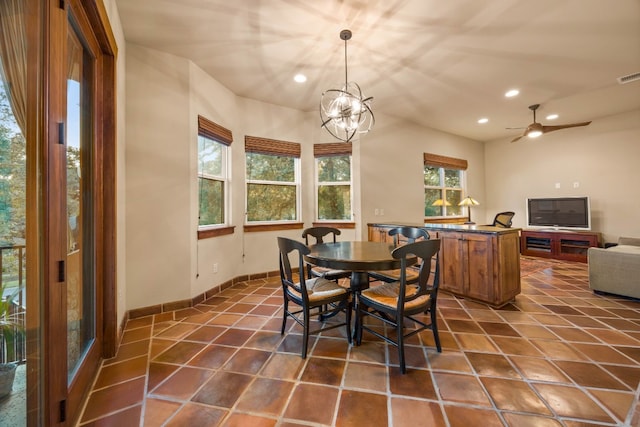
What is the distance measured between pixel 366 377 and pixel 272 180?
3200mm

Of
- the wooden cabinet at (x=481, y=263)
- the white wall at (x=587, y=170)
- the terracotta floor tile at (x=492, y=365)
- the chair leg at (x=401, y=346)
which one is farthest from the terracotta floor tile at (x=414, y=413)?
the white wall at (x=587, y=170)

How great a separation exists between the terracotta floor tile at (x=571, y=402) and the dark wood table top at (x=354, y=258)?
1087mm

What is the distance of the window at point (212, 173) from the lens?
323 cm

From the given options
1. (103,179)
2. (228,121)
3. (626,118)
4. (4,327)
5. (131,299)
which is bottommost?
(131,299)

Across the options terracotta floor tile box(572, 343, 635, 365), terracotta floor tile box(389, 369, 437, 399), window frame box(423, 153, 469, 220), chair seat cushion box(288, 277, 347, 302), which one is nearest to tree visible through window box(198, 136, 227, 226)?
chair seat cushion box(288, 277, 347, 302)

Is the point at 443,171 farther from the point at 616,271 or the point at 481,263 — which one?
the point at 481,263

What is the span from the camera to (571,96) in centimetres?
411

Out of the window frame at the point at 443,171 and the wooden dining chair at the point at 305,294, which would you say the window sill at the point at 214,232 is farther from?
the window frame at the point at 443,171

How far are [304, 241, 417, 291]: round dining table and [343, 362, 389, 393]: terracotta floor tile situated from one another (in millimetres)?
636

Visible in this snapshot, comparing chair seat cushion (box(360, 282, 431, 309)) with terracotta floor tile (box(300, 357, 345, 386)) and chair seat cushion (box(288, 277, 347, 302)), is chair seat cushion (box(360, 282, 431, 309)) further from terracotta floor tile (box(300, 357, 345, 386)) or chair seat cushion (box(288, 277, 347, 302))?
terracotta floor tile (box(300, 357, 345, 386))

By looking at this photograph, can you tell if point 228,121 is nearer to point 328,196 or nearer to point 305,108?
point 305,108

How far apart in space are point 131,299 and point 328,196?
3065mm

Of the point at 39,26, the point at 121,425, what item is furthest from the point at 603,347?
the point at 39,26

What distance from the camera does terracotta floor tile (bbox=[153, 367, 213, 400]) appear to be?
1568 millimetres
